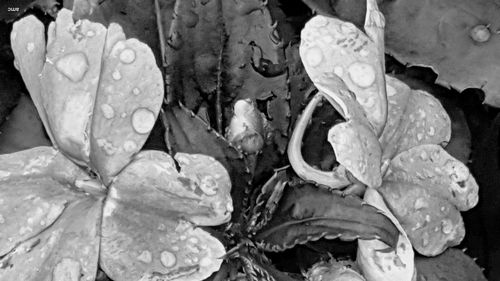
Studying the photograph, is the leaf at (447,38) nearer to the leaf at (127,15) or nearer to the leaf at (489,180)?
the leaf at (489,180)

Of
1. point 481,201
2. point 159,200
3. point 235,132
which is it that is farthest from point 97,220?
point 481,201

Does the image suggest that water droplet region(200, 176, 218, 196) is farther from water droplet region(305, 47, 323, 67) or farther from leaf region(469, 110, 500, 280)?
leaf region(469, 110, 500, 280)

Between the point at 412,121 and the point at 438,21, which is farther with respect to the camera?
the point at 438,21

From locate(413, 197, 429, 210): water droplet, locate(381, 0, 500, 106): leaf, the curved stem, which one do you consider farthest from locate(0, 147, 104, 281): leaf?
locate(381, 0, 500, 106): leaf

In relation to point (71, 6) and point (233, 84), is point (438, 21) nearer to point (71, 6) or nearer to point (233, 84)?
point (233, 84)

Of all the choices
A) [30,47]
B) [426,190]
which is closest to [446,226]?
[426,190]
